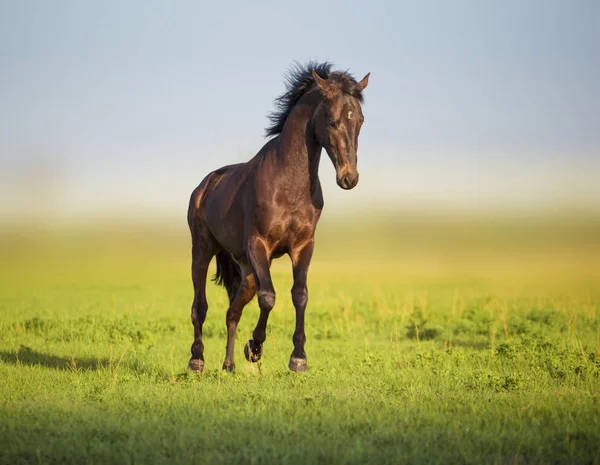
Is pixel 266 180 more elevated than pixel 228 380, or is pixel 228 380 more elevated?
pixel 266 180

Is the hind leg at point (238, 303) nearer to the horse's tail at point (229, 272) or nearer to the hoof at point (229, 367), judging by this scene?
the hoof at point (229, 367)

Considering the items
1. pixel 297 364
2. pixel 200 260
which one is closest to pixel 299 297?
pixel 297 364

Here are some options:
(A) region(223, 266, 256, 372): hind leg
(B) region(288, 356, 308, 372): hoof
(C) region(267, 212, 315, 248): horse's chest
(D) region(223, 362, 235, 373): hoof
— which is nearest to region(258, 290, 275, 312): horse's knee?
(C) region(267, 212, 315, 248): horse's chest

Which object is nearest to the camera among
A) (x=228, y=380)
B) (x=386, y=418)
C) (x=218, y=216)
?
(x=386, y=418)

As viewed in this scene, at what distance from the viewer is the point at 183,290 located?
26406 mm

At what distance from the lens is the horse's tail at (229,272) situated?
11156 mm

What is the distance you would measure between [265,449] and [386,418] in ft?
4.96

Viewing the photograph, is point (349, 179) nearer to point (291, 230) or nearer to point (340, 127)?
point (340, 127)

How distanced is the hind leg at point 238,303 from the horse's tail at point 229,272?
782mm

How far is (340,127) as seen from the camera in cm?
816

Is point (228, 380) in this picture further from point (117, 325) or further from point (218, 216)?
point (117, 325)

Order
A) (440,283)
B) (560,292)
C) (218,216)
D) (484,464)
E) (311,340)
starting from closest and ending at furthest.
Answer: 1. (484,464)
2. (218,216)
3. (311,340)
4. (560,292)
5. (440,283)

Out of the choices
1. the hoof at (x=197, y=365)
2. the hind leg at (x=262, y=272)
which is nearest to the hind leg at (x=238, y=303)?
the hoof at (x=197, y=365)

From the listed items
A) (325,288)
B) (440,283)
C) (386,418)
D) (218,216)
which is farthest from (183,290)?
(386,418)
